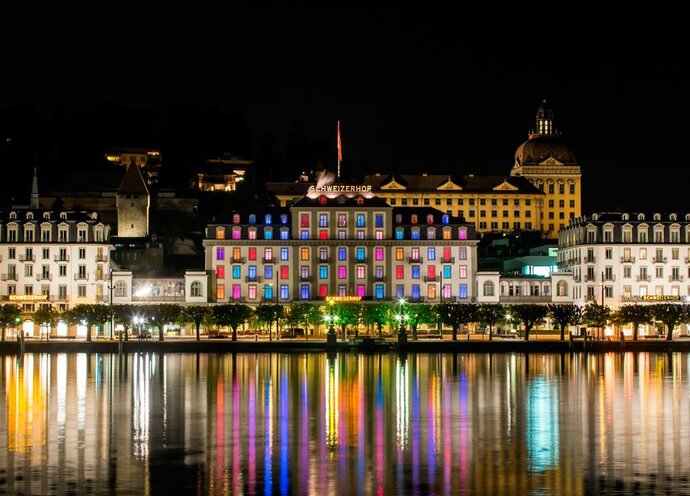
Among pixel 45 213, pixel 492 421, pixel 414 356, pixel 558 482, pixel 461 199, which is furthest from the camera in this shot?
pixel 461 199

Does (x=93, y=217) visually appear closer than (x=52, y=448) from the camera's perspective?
No

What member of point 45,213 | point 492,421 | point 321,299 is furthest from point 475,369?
point 45,213

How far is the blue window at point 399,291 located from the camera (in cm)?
13000

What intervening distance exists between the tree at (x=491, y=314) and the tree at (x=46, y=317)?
111 ft

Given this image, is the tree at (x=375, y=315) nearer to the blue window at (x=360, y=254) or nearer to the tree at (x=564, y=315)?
the blue window at (x=360, y=254)

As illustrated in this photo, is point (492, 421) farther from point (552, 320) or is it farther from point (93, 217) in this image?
point (93, 217)

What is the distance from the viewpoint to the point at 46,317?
113375 millimetres

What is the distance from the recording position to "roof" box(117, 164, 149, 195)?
156 m

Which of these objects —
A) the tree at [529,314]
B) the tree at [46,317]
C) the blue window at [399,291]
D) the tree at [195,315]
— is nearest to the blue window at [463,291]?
the blue window at [399,291]

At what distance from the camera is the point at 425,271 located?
130 meters

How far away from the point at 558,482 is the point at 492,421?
535 inches

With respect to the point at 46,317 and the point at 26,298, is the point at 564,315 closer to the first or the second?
the point at 46,317

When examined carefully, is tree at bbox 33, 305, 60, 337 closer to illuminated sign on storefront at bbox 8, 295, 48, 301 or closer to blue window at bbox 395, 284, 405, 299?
illuminated sign on storefront at bbox 8, 295, 48, 301

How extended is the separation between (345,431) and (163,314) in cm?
7060
